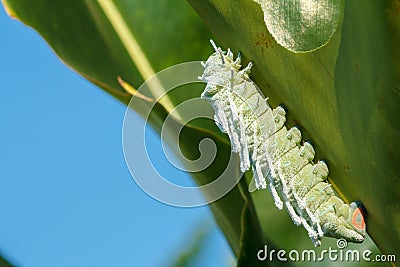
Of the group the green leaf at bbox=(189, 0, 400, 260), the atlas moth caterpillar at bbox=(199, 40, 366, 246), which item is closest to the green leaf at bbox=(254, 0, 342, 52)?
the green leaf at bbox=(189, 0, 400, 260)

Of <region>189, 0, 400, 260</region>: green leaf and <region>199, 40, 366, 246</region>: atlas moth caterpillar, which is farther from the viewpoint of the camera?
<region>199, 40, 366, 246</region>: atlas moth caterpillar

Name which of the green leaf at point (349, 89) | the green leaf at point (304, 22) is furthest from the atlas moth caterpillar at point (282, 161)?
the green leaf at point (304, 22)

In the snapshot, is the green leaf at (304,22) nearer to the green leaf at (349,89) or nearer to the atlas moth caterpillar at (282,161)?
the green leaf at (349,89)

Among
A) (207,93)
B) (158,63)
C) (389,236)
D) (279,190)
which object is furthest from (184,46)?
(389,236)

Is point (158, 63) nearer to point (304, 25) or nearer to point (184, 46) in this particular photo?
point (184, 46)

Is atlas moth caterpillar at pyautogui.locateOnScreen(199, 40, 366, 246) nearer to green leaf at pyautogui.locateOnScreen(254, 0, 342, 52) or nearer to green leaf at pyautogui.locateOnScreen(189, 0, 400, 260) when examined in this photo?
green leaf at pyautogui.locateOnScreen(189, 0, 400, 260)

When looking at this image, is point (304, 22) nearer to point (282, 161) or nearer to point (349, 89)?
point (349, 89)
